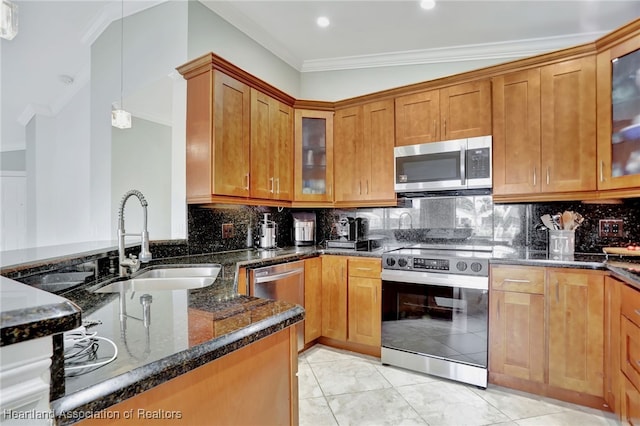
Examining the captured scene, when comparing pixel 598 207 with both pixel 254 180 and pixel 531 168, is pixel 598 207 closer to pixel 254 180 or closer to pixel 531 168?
pixel 531 168

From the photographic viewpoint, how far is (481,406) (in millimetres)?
2104

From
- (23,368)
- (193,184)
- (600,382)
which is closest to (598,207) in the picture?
(600,382)

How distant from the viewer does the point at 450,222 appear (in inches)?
120

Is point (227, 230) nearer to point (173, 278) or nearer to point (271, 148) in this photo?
point (271, 148)

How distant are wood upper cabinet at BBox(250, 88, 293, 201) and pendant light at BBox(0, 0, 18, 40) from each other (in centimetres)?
153

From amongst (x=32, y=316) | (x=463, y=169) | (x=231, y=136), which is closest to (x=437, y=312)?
(x=463, y=169)

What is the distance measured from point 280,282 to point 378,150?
1.55 m

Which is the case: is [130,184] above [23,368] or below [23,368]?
above

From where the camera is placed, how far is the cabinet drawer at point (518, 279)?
2189mm

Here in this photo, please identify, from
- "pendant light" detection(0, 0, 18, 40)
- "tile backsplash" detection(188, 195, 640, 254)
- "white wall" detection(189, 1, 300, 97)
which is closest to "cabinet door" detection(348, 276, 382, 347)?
"tile backsplash" detection(188, 195, 640, 254)

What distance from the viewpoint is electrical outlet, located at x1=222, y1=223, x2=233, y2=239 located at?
2879 millimetres

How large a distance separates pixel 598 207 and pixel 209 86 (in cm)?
314

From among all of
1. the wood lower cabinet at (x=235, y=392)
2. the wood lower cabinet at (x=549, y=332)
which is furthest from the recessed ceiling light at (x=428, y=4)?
the wood lower cabinet at (x=235, y=392)

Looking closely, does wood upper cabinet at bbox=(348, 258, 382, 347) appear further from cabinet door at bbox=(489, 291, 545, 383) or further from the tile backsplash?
cabinet door at bbox=(489, 291, 545, 383)
